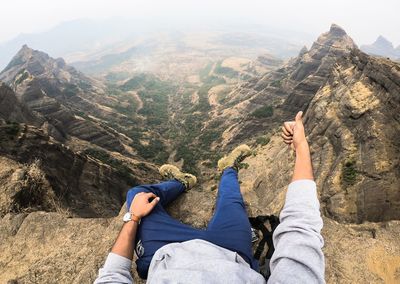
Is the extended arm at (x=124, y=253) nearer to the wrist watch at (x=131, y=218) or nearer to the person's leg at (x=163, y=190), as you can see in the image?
the wrist watch at (x=131, y=218)

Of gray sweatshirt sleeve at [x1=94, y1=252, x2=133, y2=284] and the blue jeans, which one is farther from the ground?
gray sweatshirt sleeve at [x1=94, y1=252, x2=133, y2=284]

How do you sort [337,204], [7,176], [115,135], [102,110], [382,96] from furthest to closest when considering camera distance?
[102,110], [115,135], [382,96], [337,204], [7,176]

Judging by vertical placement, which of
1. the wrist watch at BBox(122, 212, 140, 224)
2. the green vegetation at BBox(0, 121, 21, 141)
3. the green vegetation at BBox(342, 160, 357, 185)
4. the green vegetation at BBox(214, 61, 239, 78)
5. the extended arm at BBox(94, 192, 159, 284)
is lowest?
the green vegetation at BBox(214, 61, 239, 78)

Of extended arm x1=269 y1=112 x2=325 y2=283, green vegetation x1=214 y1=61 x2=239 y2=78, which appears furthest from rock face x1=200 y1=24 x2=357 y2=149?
green vegetation x1=214 y1=61 x2=239 y2=78

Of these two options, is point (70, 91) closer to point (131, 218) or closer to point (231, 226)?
point (131, 218)

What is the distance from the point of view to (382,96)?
16.9m

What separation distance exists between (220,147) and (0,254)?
45.3m

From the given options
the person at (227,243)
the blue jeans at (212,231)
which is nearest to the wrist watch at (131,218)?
the person at (227,243)

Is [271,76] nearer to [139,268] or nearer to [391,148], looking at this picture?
[391,148]

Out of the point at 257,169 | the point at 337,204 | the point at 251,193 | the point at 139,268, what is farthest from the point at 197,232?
the point at 257,169

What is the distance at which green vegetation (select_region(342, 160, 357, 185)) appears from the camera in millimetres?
14420

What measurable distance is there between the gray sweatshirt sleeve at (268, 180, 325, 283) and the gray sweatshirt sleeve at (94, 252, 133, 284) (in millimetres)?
1565

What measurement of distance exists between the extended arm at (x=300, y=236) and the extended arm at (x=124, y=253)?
1.61 metres

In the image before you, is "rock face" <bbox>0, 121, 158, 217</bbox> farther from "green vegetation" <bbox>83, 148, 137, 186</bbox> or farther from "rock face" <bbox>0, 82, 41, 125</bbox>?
"rock face" <bbox>0, 82, 41, 125</bbox>
